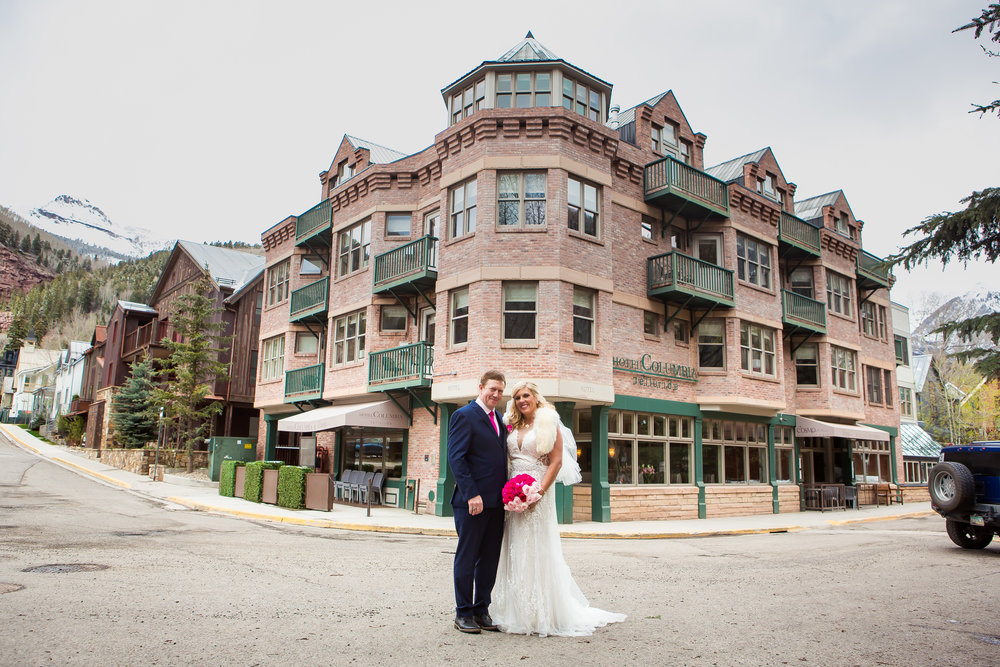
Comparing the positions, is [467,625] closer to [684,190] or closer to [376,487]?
[376,487]

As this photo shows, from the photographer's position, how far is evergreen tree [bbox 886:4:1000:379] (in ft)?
23.2

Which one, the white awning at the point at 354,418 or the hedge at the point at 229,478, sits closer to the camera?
the white awning at the point at 354,418

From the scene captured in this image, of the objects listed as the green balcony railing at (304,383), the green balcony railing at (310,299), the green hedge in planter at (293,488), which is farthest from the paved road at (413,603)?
the green balcony railing at (310,299)

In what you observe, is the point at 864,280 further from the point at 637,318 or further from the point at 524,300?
the point at 524,300

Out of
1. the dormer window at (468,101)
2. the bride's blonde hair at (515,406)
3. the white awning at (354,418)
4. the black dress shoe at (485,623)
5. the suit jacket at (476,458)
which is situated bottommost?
the black dress shoe at (485,623)

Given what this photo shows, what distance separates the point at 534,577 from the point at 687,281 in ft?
54.1

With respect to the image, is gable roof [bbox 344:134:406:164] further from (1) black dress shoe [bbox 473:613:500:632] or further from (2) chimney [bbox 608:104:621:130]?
(1) black dress shoe [bbox 473:613:500:632]

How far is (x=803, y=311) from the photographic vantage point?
25.5 meters

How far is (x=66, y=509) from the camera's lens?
1488cm

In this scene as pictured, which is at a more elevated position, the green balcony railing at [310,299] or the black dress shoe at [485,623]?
the green balcony railing at [310,299]

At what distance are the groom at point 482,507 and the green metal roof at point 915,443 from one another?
34488mm

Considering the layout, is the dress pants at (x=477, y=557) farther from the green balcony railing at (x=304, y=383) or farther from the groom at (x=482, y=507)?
the green balcony railing at (x=304, y=383)

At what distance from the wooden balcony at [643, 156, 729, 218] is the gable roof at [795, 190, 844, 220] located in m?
9.30

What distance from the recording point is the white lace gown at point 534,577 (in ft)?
17.7
